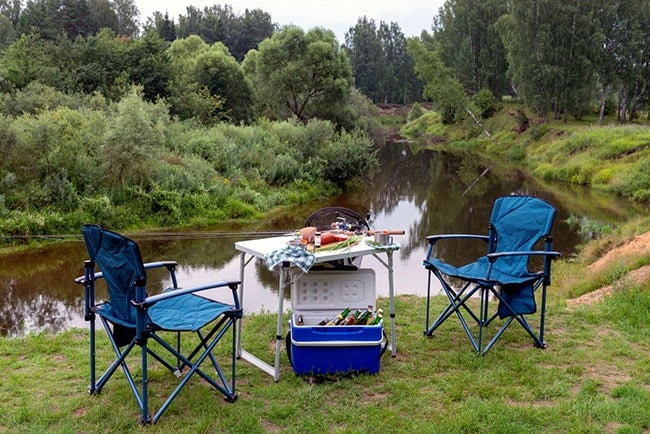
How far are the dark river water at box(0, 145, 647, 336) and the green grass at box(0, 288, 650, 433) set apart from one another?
2066mm

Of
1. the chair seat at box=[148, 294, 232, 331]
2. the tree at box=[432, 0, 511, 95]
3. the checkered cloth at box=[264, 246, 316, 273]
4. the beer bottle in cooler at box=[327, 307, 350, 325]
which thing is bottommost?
the beer bottle in cooler at box=[327, 307, 350, 325]

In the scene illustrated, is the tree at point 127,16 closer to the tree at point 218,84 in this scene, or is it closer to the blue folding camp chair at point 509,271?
the tree at point 218,84

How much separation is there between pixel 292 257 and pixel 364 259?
5.76 metres

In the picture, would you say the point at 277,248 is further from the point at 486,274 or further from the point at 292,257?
the point at 486,274

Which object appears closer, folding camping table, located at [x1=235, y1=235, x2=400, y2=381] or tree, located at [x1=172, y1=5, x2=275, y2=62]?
folding camping table, located at [x1=235, y1=235, x2=400, y2=381]

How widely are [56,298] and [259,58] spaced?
1786 cm

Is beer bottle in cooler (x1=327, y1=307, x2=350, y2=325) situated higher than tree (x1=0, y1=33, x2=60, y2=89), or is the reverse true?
tree (x1=0, y1=33, x2=60, y2=89)

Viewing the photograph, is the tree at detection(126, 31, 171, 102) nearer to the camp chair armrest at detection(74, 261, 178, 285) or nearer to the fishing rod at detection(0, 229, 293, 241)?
the fishing rod at detection(0, 229, 293, 241)

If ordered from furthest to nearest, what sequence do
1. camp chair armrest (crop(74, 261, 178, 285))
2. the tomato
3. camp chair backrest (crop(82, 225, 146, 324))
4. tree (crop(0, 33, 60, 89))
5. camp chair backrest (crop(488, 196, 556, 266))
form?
tree (crop(0, 33, 60, 89))
camp chair backrest (crop(488, 196, 556, 266))
the tomato
camp chair armrest (crop(74, 261, 178, 285))
camp chair backrest (crop(82, 225, 146, 324))

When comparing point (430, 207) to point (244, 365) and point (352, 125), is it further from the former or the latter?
point (244, 365)

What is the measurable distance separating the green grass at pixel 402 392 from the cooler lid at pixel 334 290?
0.43m

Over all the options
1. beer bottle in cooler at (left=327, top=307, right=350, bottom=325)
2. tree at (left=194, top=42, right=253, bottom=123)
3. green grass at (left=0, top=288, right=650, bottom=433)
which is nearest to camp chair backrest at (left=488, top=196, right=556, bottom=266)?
green grass at (left=0, top=288, right=650, bottom=433)

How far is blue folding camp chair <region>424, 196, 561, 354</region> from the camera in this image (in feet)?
14.2

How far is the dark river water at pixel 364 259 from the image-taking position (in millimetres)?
A: 7797
